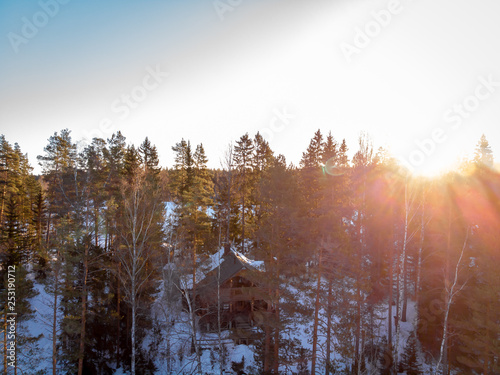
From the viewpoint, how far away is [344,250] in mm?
12914

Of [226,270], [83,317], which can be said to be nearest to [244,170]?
[226,270]

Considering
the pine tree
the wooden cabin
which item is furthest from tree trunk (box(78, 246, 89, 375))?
the pine tree

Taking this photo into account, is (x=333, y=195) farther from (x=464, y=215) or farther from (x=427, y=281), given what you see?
(x=427, y=281)

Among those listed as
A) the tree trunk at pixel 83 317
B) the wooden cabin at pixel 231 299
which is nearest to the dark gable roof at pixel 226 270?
the wooden cabin at pixel 231 299

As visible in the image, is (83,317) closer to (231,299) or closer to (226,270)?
(226,270)

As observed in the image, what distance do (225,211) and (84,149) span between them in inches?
573

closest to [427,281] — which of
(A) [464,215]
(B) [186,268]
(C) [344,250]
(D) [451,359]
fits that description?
(D) [451,359]

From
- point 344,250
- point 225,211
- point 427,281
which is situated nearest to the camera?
point 344,250

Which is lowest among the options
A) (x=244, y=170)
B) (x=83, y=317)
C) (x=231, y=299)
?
(x=231, y=299)

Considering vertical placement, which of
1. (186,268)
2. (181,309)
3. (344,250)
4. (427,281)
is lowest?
(181,309)

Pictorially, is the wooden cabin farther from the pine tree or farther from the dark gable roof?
the pine tree

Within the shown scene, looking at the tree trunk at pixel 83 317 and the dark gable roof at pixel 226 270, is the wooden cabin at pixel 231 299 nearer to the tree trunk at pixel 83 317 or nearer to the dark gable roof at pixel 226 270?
the dark gable roof at pixel 226 270

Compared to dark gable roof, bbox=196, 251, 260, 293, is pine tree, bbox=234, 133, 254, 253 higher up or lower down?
higher up

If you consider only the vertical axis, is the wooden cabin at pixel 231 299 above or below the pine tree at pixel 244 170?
below
